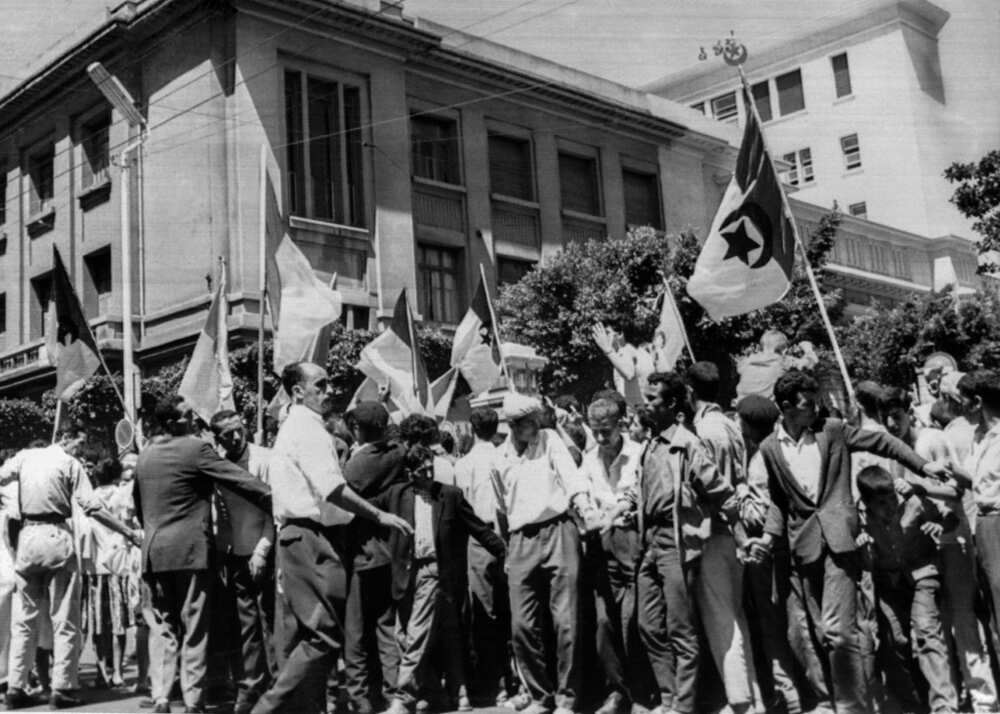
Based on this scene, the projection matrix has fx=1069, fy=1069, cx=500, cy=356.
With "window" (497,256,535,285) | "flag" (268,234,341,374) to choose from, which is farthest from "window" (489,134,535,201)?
"flag" (268,234,341,374)

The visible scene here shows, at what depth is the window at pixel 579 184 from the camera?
101 ft

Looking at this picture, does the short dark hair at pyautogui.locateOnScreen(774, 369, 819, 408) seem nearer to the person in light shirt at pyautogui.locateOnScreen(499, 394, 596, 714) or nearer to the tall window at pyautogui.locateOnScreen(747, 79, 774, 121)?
the person in light shirt at pyautogui.locateOnScreen(499, 394, 596, 714)

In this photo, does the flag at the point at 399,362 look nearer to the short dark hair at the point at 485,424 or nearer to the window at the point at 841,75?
the short dark hair at the point at 485,424

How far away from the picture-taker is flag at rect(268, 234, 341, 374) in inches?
442

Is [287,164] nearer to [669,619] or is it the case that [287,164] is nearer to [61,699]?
[61,699]

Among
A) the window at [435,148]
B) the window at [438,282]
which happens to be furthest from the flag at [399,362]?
the window at [435,148]

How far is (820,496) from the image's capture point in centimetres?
581

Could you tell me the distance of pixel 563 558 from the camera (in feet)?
21.0

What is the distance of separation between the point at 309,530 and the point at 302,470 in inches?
13.4

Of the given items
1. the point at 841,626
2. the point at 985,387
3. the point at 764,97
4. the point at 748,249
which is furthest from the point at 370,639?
the point at 764,97

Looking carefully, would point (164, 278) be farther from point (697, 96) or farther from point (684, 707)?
point (697, 96)

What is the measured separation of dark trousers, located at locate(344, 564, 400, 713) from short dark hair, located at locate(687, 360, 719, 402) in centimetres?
222

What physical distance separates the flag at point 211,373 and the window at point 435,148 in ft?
51.4

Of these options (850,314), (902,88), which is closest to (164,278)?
(850,314)
